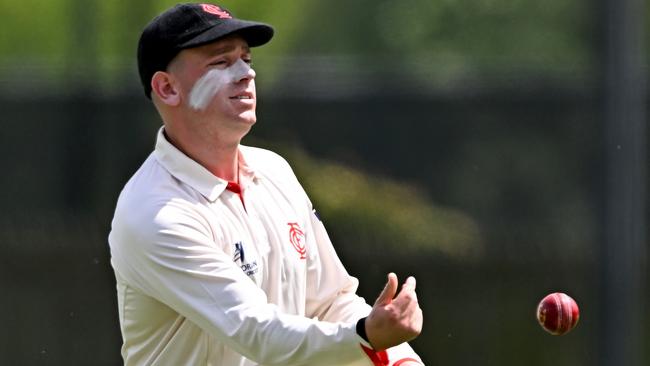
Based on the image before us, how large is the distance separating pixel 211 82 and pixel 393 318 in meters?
0.94

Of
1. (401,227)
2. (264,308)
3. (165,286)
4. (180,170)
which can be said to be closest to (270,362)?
(264,308)

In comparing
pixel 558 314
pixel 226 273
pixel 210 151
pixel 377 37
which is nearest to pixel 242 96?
pixel 210 151

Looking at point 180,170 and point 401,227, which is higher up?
point 180,170

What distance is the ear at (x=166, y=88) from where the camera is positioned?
12.6 feet

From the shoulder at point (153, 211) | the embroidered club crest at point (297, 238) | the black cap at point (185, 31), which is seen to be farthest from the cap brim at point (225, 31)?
the embroidered club crest at point (297, 238)

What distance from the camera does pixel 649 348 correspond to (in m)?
6.43

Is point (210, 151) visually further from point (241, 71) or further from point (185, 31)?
point (185, 31)

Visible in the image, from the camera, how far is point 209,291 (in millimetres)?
3502

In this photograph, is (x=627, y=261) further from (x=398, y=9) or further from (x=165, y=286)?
(x=165, y=286)

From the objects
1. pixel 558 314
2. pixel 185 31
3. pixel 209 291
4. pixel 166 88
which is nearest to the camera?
pixel 209 291

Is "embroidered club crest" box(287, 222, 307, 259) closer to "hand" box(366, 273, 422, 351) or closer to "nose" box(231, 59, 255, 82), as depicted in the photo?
"nose" box(231, 59, 255, 82)

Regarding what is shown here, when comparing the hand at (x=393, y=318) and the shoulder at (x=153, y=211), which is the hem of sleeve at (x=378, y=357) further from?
the shoulder at (x=153, y=211)

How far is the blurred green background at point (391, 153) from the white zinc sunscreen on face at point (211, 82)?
100 inches

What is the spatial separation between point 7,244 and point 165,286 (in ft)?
10.0
